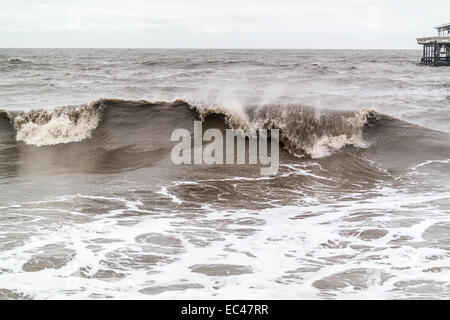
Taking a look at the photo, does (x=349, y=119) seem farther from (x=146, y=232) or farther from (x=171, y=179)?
(x=146, y=232)

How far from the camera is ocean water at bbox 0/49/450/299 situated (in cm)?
492

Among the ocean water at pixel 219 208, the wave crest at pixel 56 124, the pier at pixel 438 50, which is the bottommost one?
the ocean water at pixel 219 208

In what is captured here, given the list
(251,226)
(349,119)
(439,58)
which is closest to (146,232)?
(251,226)

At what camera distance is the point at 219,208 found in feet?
25.0

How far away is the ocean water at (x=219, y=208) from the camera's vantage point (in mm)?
4918

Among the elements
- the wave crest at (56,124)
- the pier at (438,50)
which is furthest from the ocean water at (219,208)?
the pier at (438,50)

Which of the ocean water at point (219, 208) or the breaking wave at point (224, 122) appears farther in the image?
the breaking wave at point (224, 122)

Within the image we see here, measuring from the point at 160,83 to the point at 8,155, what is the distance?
560 inches
